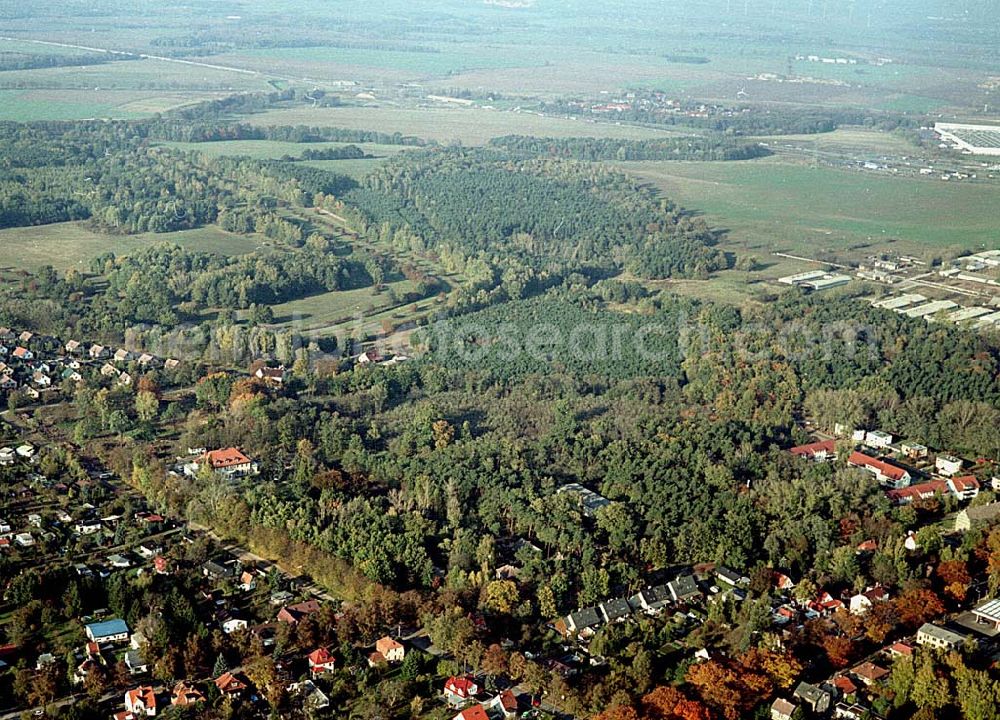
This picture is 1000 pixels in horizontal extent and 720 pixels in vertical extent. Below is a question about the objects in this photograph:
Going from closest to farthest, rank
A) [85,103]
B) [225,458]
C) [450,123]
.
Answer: [225,458]
[85,103]
[450,123]

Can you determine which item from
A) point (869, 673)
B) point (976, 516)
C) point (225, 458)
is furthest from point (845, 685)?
point (225, 458)

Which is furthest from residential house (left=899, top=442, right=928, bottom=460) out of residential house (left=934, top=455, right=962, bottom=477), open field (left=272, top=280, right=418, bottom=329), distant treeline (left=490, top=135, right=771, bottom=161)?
distant treeline (left=490, top=135, right=771, bottom=161)

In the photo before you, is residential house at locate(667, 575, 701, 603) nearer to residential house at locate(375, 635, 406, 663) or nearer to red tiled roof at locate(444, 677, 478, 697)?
red tiled roof at locate(444, 677, 478, 697)

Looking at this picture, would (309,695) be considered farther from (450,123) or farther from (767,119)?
(767,119)

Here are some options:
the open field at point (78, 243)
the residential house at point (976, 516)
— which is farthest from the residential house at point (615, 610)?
the open field at point (78, 243)

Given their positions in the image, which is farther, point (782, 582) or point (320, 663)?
point (782, 582)

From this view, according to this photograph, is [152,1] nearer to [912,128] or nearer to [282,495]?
[912,128]

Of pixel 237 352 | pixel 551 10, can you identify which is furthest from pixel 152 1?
pixel 237 352
